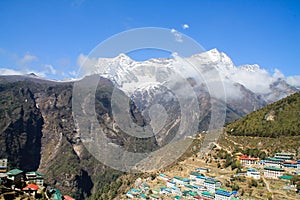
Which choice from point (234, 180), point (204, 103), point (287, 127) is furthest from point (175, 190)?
point (204, 103)

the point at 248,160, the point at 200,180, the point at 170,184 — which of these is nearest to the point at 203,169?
the point at 200,180

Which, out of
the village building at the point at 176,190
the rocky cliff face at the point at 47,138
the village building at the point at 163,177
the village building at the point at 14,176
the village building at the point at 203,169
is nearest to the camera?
the village building at the point at 14,176

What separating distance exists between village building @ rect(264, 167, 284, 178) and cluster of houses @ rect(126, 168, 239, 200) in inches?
183

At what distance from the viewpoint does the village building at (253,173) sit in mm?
31802

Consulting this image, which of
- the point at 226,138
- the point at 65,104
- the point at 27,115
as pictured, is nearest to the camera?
the point at 226,138

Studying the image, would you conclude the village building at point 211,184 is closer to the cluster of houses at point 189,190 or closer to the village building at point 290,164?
the cluster of houses at point 189,190

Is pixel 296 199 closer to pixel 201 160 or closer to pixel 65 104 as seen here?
pixel 201 160

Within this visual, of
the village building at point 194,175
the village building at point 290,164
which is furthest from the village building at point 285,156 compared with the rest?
the village building at point 194,175

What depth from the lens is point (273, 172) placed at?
31531mm

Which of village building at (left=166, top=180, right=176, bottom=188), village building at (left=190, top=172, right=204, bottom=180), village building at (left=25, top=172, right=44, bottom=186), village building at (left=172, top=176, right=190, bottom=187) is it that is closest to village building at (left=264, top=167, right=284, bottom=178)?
village building at (left=190, top=172, right=204, bottom=180)

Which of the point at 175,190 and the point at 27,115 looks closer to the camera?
the point at 175,190

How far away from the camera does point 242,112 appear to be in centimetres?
16688

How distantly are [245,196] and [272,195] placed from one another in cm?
223

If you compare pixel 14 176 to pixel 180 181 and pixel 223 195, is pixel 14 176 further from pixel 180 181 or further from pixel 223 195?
pixel 180 181
